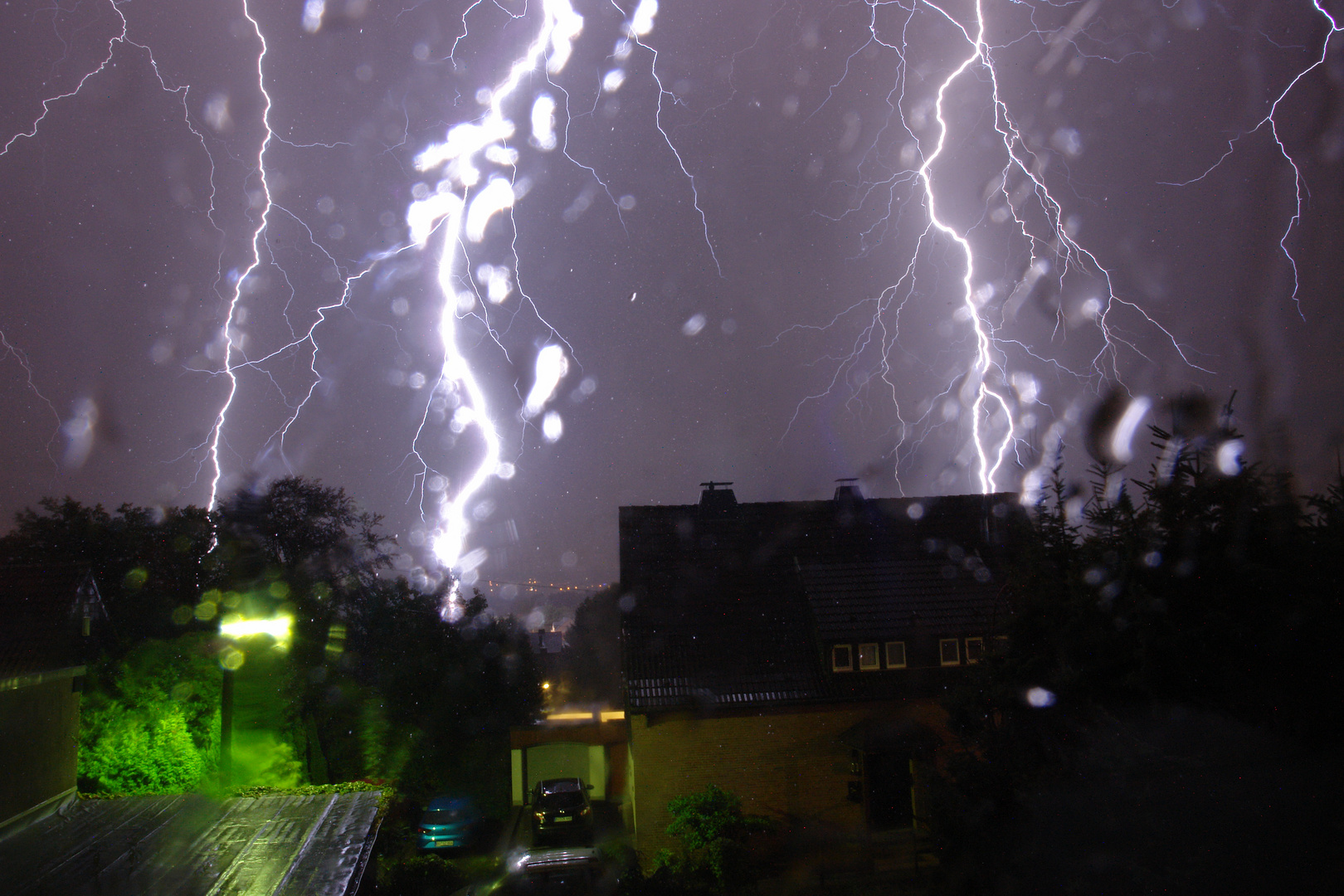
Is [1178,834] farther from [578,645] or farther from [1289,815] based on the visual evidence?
[578,645]

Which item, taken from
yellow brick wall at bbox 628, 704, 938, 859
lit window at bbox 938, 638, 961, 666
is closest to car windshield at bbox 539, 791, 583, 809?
yellow brick wall at bbox 628, 704, 938, 859

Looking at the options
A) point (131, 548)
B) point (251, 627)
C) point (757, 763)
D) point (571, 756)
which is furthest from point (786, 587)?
point (131, 548)

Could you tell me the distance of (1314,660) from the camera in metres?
4.52

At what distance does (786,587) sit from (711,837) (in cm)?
529

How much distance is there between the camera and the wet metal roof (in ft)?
18.1

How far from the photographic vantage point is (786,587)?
14.0m

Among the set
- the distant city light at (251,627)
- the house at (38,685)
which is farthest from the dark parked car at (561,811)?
the house at (38,685)

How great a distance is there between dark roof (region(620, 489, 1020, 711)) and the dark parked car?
99.8 inches

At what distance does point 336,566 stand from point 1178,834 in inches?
942

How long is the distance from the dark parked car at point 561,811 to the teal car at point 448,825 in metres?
1.28

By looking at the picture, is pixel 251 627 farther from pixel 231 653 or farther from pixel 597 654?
pixel 597 654

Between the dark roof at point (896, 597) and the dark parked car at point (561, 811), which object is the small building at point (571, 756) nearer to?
the dark parked car at point (561, 811)

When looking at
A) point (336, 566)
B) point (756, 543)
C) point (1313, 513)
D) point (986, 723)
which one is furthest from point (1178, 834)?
point (336, 566)

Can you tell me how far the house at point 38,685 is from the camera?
7.05 meters
